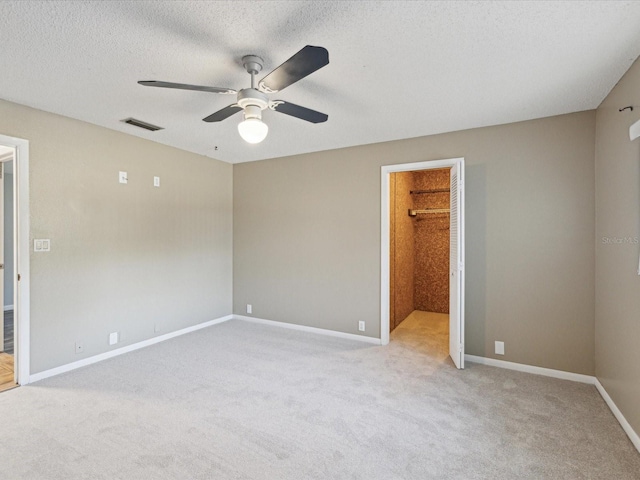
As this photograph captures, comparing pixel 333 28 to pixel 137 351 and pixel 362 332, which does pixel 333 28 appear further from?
pixel 137 351

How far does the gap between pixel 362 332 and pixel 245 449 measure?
2.40 metres

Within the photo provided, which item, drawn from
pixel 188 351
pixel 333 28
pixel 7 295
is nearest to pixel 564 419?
pixel 333 28

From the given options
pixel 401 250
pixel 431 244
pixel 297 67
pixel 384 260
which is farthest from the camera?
pixel 431 244

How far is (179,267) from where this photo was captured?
4379 millimetres

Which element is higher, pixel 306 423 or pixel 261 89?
pixel 261 89

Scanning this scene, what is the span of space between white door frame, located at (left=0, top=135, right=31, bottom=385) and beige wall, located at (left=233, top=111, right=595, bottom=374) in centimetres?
286

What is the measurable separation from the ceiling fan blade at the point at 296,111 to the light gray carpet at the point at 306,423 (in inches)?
88.9

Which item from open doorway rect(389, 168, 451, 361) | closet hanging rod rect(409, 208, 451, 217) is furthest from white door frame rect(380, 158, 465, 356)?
closet hanging rod rect(409, 208, 451, 217)

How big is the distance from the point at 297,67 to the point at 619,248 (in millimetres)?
2689

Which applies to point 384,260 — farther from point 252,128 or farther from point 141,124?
point 141,124

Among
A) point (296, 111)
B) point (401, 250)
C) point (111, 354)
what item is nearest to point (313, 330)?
point (401, 250)

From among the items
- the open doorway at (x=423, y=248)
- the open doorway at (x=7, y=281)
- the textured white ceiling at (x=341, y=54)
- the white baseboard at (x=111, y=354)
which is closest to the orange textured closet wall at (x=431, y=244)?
the open doorway at (x=423, y=248)

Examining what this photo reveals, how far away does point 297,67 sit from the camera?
169 centimetres

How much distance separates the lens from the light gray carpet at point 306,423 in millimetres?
1874
